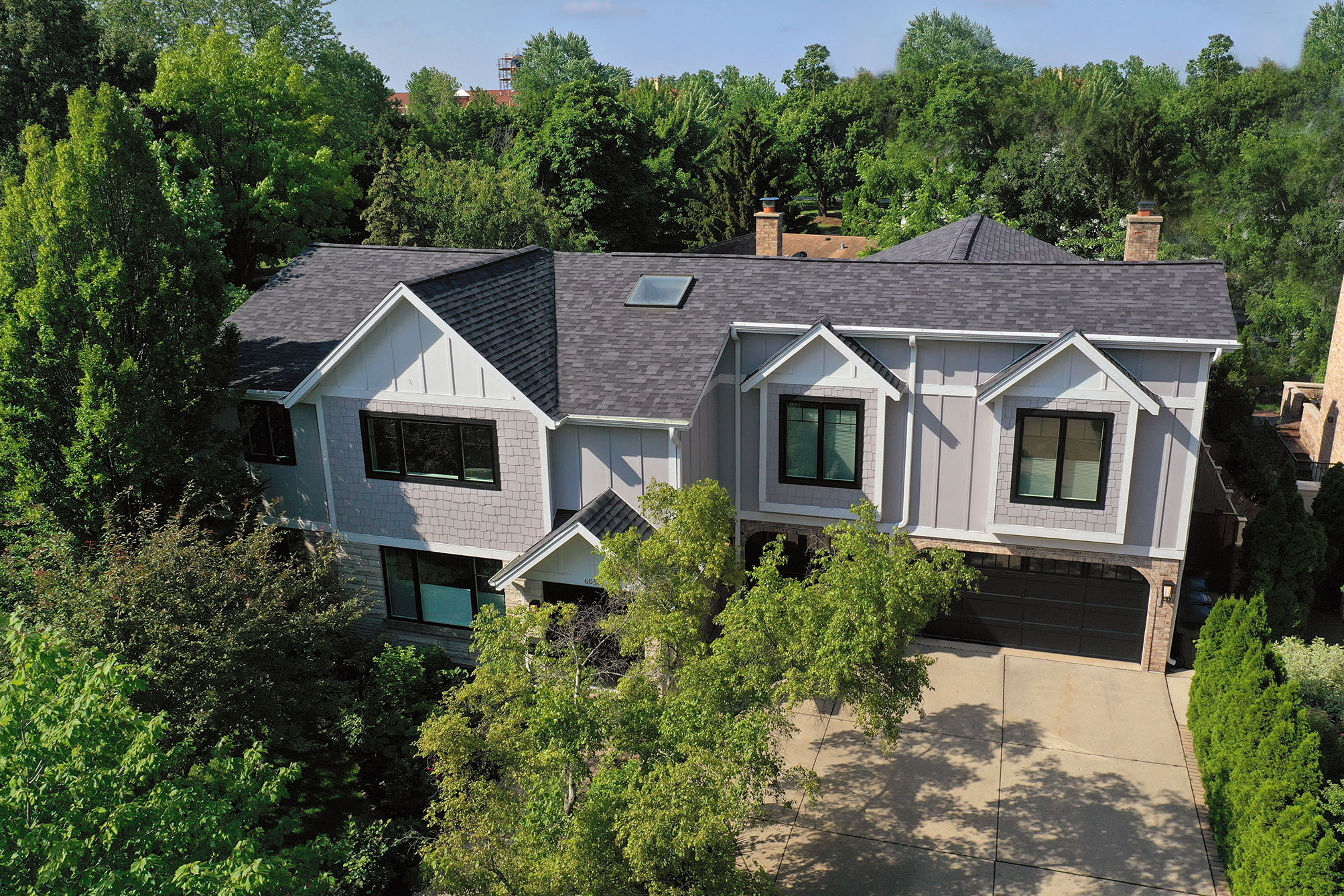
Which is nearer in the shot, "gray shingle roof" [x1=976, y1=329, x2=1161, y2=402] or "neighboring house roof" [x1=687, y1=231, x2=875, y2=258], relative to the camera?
"gray shingle roof" [x1=976, y1=329, x2=1161, y2=402]

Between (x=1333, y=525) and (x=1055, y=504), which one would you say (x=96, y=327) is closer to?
(x=1055, y=504)

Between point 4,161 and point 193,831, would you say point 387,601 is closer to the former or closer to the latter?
point 193,831

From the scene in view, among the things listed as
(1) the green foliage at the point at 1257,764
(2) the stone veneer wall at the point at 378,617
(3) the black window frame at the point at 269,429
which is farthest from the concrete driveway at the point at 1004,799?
(3) the black window frame at the point at 269,429

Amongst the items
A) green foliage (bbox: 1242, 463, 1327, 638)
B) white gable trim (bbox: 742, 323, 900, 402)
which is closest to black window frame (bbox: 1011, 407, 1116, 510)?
white gable trim (bbox: 742, 323, 900, 402)

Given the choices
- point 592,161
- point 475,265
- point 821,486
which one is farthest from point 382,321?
point 592,161

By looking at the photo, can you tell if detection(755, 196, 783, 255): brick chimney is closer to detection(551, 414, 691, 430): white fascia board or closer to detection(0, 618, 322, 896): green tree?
detection(551, 414, 691, 430): white fascia board

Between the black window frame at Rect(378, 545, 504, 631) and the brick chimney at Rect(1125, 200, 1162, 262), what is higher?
the brick chimney at Rect(1125, 200, 1162, 262)

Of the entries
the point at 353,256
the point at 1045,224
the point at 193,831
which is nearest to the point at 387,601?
the point at 353,256
